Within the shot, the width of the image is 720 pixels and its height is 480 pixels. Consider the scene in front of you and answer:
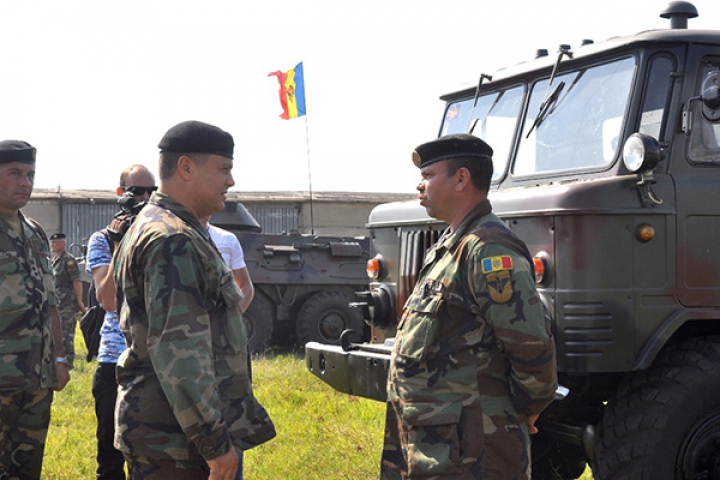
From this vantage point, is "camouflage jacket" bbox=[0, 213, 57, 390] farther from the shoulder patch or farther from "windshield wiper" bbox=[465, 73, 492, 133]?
"windshield wiper" bbox=[465, 73, 492, 133]

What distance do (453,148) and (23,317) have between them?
88.0 inches

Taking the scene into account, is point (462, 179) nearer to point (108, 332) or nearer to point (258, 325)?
point (108, 332)

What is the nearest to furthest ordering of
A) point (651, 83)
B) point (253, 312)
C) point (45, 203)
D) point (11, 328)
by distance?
point (11, 328) < point (651, 83) < point (253, 312) < point (45, 203)

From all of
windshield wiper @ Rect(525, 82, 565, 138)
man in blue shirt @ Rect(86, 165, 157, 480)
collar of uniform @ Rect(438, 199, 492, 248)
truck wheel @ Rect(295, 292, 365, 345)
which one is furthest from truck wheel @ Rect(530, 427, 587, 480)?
truck wheel @ Rect(295, 292, 365, 345)

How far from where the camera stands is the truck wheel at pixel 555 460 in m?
5.05

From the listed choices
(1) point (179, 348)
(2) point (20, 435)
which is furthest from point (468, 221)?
(2) point (20, 435)

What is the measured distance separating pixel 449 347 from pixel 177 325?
833mm

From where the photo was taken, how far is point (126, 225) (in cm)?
415

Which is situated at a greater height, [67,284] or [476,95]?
[476,95]

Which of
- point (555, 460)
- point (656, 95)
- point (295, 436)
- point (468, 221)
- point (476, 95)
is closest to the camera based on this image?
point (468, 221)

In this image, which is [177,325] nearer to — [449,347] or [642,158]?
[449,347]

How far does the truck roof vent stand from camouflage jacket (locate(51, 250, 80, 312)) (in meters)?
7.74

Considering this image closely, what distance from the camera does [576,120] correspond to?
16.0ft

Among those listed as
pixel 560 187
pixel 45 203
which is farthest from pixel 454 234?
pixel 45 203
